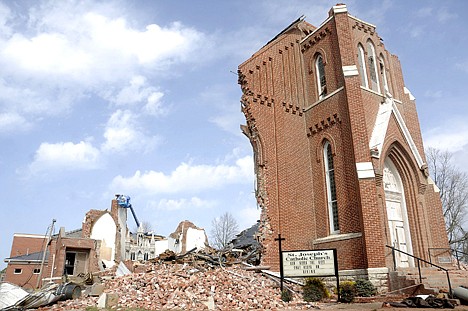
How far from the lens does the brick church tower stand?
619 inches

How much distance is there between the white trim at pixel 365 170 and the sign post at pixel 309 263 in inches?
158

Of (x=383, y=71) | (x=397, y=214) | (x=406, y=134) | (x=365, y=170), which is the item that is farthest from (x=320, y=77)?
(x=397, y=214)

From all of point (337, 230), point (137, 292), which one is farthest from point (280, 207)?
point (137, 292)

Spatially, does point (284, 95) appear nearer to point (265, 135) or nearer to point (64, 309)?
point (265, 135)

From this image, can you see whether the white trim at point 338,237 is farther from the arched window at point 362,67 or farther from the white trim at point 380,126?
the arched window at point 362,67

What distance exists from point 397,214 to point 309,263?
6823 millimetres

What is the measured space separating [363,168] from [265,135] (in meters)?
4.65

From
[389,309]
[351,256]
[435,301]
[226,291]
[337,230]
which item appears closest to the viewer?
[389,309]

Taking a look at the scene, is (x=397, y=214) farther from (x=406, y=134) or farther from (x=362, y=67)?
(x=362, y=67)

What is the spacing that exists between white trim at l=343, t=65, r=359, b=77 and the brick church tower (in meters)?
0.06

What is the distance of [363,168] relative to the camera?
Answer: 15391mm

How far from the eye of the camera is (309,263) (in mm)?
12812

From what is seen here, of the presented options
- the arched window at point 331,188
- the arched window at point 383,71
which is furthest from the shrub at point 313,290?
the arched window at point 383,71

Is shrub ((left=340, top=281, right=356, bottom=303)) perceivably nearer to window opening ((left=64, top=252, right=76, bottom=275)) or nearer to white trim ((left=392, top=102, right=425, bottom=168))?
white trim ((left=392, top=102, right=425, bottom=168))
